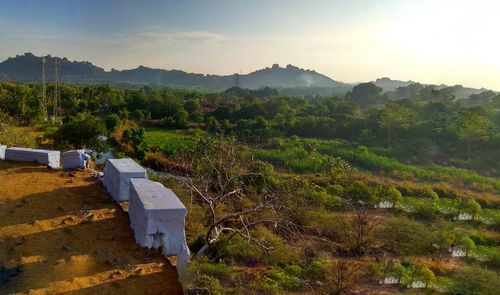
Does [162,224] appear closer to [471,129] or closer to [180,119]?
[471,129]

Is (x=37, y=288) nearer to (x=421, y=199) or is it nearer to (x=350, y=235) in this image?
(x=350, y=235)

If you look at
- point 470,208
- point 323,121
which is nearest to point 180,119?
point 323,121

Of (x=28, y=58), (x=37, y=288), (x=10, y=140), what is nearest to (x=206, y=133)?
(x=10, y=140)

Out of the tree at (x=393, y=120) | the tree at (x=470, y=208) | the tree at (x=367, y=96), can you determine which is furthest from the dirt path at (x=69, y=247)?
the tree at (x=367, y=96)

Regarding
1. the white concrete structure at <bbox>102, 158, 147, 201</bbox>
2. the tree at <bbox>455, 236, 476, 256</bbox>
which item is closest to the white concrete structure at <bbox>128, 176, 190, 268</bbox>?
the white concrete structure at <bbox>102, 158, 147, 201</bbox>

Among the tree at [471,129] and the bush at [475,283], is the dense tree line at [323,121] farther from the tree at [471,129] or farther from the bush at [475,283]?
the bush at [475,283]
